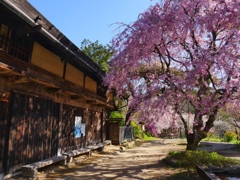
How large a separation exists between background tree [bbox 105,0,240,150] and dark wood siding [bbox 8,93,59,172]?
9.34 ft

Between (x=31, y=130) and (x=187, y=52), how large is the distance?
21.7 feet

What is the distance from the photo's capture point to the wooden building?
21.1 ft

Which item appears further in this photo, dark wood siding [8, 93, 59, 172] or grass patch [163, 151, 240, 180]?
grass patch [163, 151, 240, 180]

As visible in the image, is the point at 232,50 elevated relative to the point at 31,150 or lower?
elevated

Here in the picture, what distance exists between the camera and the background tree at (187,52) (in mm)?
7598

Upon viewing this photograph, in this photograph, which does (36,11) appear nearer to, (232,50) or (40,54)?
(40,54)

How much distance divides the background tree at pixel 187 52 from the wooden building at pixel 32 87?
217 centimetres

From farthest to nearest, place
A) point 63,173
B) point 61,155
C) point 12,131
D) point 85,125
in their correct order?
point 85,125, point 61,155, point 63,173, point 12,131

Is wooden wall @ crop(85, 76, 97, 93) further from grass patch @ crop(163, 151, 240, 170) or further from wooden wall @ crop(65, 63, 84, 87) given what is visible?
grass patch @ crop(163, 151, 240, 170)

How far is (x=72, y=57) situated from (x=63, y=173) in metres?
4.32

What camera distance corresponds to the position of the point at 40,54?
8031 mm

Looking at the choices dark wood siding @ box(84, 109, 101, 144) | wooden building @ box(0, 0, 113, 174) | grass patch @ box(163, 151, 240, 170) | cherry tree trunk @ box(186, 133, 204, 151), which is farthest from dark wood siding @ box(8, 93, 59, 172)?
cherry tree trunk @ box(186, 133, 204, 151)

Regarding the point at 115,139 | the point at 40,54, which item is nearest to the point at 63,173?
the point at 40,54

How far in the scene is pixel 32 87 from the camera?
792 centimetres
